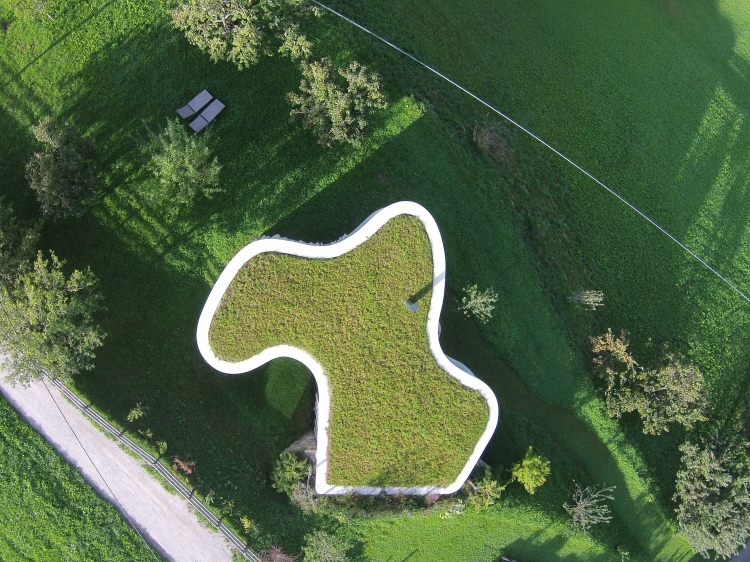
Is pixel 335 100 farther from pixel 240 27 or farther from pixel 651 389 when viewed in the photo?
pixel 651 389

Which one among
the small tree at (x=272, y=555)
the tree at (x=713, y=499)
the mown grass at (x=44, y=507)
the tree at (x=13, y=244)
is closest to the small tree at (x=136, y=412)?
the mown grass at (x=44, y=507)

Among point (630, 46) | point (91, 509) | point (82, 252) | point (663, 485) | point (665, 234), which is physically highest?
point (630, 46)

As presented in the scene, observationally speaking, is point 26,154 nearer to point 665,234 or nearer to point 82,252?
point 82,252

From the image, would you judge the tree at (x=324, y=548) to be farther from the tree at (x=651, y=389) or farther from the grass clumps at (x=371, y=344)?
the tree at (x=651, y=389)

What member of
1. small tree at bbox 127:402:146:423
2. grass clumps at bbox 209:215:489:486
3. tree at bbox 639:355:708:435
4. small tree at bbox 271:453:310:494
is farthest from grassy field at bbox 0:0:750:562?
grass clumps at bbox 209:215:489:486

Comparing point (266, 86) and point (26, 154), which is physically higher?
point (266, 86)

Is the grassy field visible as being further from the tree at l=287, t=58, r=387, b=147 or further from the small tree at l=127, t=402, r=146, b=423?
A: the tree at l=287, t=58, r=387, b=147

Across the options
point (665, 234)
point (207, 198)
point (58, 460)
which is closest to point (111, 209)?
point (207, 198)

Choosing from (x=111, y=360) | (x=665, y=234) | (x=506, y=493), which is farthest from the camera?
(x=665, y=234)
